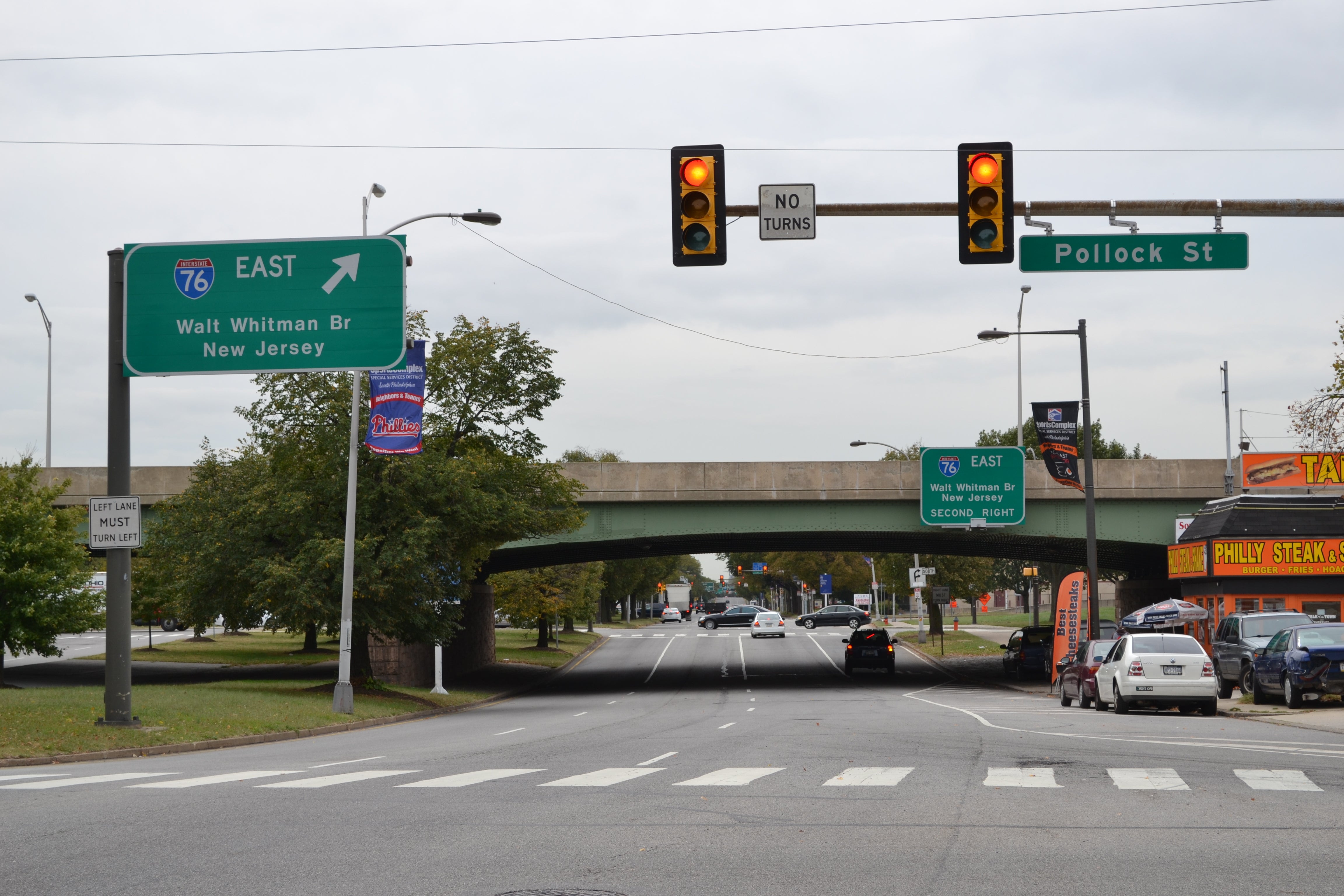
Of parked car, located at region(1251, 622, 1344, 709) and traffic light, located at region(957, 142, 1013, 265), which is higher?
traffic light, located at region(957, 142, 1013, 265)

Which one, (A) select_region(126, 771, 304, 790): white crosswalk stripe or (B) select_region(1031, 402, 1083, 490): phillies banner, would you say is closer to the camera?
(A) select_region(126, 771, 304, 790): white crosswalk stripe

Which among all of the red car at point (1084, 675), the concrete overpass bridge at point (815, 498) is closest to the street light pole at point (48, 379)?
the concrete overpass bridge at point (815, 498)

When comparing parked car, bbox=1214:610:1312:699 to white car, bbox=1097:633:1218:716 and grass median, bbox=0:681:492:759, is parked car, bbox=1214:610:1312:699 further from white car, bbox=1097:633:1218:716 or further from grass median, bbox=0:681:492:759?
grass median, bbox=0:681:492:759

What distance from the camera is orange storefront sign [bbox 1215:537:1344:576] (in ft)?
122

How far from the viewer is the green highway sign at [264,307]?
60.2 feet

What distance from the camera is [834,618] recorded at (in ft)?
287

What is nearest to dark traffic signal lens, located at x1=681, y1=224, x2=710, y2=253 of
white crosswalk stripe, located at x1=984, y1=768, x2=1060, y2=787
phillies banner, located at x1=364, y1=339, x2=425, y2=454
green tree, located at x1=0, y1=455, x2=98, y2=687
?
white crosswalk stripe, located at x1=984, y1=768, x2=1060, y2=787

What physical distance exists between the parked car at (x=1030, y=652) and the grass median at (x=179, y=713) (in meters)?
18.6

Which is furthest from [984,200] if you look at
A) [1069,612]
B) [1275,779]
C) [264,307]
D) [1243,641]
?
[1069,612]

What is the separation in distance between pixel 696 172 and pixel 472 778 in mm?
6485

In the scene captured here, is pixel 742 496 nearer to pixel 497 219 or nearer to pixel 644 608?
pixel 497 219

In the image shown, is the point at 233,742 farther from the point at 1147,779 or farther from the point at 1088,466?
the point at 1088,466

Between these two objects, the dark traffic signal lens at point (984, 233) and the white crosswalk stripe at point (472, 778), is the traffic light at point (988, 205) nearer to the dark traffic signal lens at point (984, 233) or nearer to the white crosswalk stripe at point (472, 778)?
the dark traffic signal lens at point (984, 233)

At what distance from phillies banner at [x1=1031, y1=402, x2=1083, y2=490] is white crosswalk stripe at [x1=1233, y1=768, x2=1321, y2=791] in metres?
21.8
